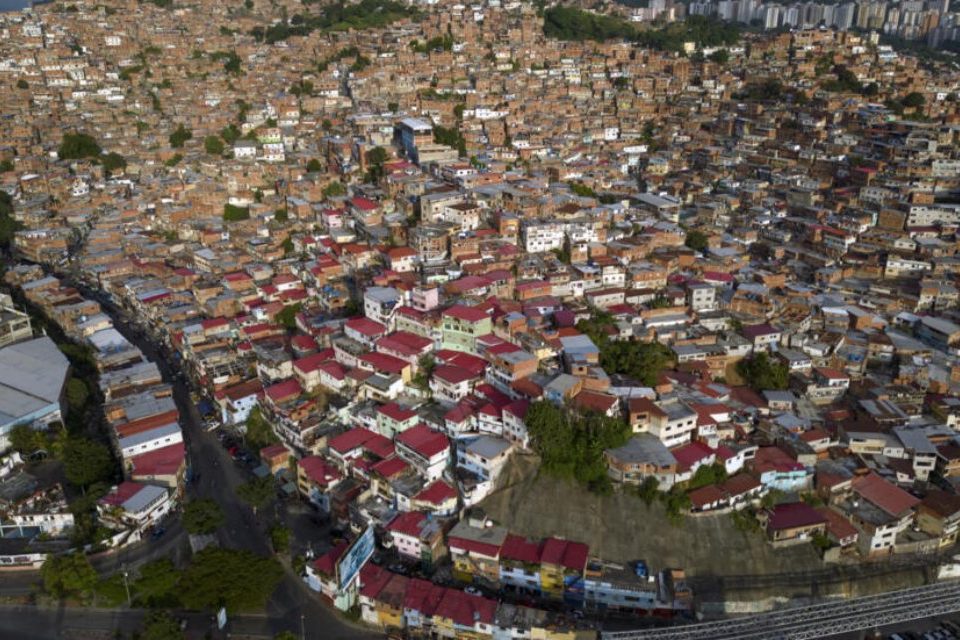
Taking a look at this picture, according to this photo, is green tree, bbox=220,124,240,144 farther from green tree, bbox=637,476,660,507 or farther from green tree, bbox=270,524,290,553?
green tree, bbox=637,476,660,507

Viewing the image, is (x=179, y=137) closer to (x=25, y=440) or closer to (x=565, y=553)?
(x=25, y=440)

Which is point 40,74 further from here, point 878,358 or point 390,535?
point 878,358

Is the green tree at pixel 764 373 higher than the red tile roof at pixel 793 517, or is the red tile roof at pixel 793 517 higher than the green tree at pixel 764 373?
the green tree at pixel 764 373

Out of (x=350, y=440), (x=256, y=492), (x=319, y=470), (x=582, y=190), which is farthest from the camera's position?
(x=582, y=190)

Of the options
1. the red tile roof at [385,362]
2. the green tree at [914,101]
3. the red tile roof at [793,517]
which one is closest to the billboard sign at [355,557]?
the red tile roof at [385,362]

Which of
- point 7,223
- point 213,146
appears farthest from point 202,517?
point 213,146

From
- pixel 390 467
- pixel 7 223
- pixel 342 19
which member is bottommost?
pixel 390 467

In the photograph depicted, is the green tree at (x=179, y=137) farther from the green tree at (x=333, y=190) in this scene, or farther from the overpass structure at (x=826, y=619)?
the overpass structure at (x=826, y=619)
